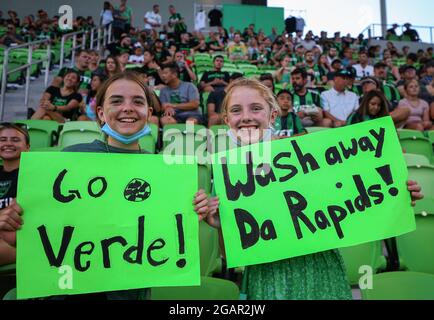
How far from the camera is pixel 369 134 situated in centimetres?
161

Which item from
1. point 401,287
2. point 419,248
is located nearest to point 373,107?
point 419,248

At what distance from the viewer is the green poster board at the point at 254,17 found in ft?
56.3

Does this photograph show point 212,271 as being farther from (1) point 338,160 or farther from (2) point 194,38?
(2) point 194,38

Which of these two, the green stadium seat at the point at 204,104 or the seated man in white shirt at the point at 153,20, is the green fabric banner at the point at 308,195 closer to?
the green stadium seat at the point at 204,104

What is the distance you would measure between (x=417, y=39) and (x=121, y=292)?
18.7m

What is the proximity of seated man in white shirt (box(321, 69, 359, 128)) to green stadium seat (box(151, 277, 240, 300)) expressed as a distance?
4410 millimetres

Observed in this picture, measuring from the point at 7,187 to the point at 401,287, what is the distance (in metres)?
2.31

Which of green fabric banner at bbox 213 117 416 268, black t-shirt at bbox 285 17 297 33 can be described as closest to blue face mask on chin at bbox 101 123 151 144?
green fabric banner at bbox 213 117 416 268

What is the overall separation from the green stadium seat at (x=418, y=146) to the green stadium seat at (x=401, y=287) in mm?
2911

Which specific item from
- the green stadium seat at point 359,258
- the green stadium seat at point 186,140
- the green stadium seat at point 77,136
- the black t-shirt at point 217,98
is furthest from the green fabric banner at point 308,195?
the black t-shirt at point 217,98

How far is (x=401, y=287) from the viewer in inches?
64.6

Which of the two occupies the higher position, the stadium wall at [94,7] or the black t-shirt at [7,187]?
the stadium wall at [94,7]

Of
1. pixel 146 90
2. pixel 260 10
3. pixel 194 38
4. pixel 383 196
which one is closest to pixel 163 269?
pixel 146 90

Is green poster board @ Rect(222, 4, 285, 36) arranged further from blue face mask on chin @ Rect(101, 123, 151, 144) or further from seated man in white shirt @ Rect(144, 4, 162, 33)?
blue face mask on chin @ Rect(101, 123, 151, 144)
